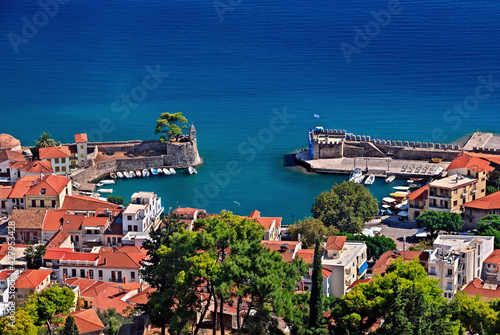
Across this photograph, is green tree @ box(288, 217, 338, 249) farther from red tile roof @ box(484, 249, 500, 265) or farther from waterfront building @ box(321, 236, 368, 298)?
red tile roof @ box(484, 249, 500, 265)

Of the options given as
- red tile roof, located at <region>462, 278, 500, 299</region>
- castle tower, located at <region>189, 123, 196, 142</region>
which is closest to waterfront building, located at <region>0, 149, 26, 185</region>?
castle tower, located at <region>189, 123, 196, 142</region>

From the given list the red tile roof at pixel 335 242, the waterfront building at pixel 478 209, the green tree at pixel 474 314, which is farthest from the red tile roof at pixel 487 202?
the green tree at pixel 474 314

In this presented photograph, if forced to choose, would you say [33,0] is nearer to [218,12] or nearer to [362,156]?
[218,12]

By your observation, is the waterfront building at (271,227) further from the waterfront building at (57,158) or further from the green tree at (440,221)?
the waterfront building at (57,158)

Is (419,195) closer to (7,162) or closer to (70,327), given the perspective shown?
(7,162)

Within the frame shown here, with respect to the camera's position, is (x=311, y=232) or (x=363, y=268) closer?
(x=363, y=268)

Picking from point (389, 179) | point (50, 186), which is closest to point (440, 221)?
point (389, 179)

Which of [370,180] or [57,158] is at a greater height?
[57,158]
